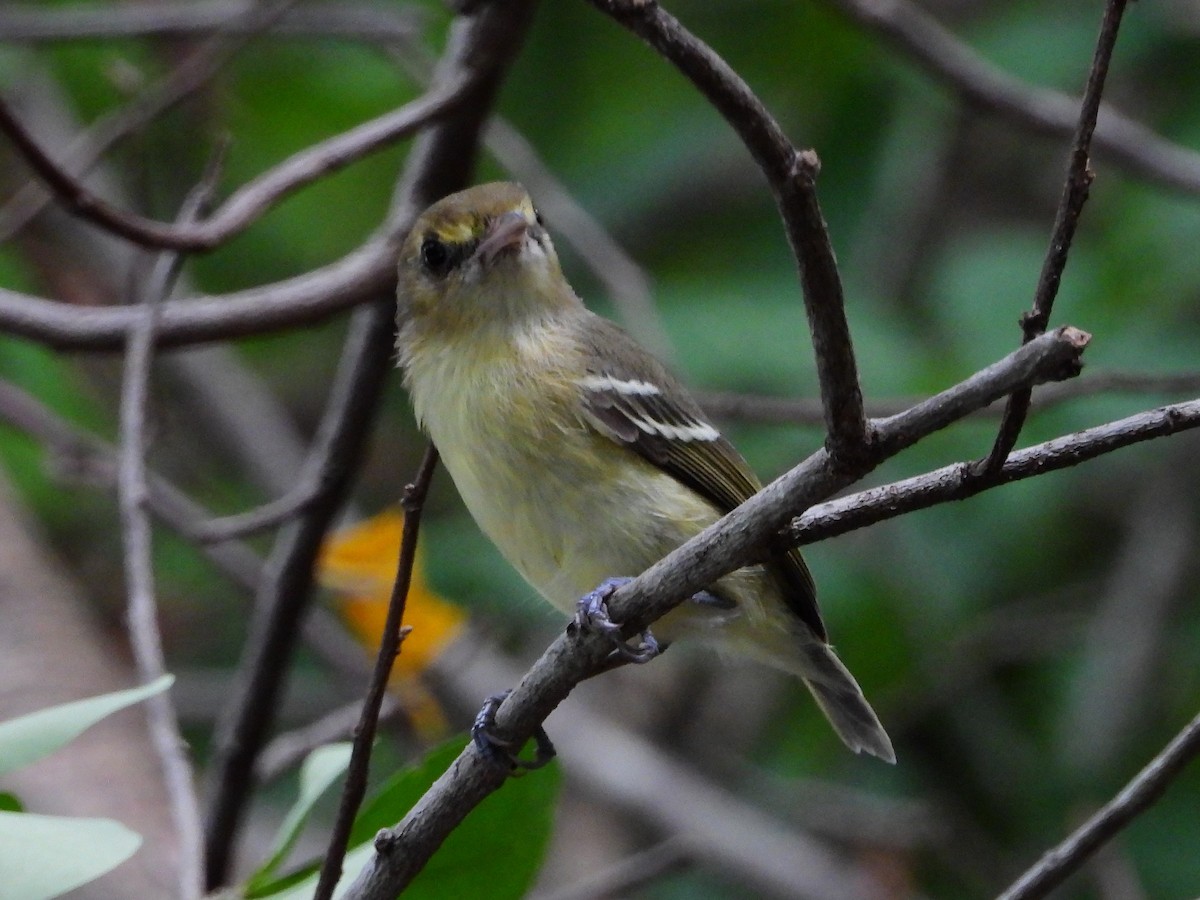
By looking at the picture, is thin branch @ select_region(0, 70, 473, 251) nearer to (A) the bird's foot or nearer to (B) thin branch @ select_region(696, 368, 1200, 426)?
(B) thin branch @ select_region(696, 368, 1200, 426)

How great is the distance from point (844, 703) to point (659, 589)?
159cm

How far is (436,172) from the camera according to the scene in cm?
384

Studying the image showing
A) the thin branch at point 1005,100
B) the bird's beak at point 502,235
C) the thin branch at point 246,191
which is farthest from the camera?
the thin branch at point 1005,100

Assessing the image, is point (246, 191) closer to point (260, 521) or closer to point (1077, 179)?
point (260, 521)

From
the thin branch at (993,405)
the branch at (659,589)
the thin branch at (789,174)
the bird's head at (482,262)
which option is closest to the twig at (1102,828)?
the branch at (659,589)

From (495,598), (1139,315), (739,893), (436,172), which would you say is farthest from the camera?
(739,893)

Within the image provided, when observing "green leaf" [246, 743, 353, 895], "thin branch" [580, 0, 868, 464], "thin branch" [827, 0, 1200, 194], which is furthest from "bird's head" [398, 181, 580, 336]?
"thin branch" [580, 0, 868, 464]

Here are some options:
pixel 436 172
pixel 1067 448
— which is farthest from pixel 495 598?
pixel 1067 448

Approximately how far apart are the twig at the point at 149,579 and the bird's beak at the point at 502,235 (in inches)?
24.2

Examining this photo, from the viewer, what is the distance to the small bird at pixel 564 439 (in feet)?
9.71

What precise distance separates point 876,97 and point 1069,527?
1.75m

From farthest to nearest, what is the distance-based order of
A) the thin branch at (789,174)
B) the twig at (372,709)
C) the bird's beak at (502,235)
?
the bird's beak at (502,235)
the twig at (372,709)
the thin branch at (789,174)

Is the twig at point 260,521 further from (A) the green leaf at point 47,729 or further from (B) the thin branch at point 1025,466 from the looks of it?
(B) the thin branch at point 1025,466

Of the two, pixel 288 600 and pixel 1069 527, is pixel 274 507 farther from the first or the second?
pixel 1069 527
